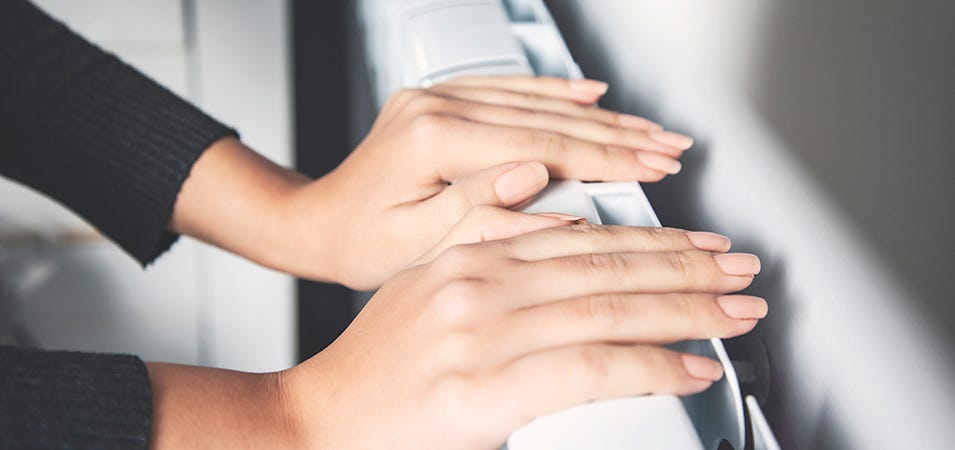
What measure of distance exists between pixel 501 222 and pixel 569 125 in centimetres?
10

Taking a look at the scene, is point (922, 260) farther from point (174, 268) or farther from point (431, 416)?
point (174, 268)

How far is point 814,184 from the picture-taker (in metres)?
0.32

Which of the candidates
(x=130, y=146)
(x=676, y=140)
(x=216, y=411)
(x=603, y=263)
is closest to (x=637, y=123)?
(x=676, y=140)

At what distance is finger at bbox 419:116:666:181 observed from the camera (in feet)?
1.38

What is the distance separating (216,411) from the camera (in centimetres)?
35

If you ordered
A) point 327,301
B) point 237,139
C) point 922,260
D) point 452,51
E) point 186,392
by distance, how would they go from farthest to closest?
point 327,301, point 237,139, point 452,51, point 186,392, point 922,260

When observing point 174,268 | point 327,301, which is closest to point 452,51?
point 327,301

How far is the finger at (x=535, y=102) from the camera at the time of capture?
0.46 metres

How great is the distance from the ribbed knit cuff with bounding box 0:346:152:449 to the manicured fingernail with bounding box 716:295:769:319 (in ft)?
0.83

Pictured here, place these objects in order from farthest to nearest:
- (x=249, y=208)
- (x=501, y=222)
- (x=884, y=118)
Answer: (x=249, y=208) → (x=501, y=222) → (x=884, y=118)

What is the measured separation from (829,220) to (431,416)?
0.18 m

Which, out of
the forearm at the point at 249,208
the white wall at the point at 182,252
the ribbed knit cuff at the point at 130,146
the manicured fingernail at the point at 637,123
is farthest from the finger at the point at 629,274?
the white wall at the point at 182,252

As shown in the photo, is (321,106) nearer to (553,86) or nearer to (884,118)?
(553,86)

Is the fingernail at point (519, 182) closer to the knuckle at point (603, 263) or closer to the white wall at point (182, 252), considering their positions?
the knuckle at point (603, 263)
